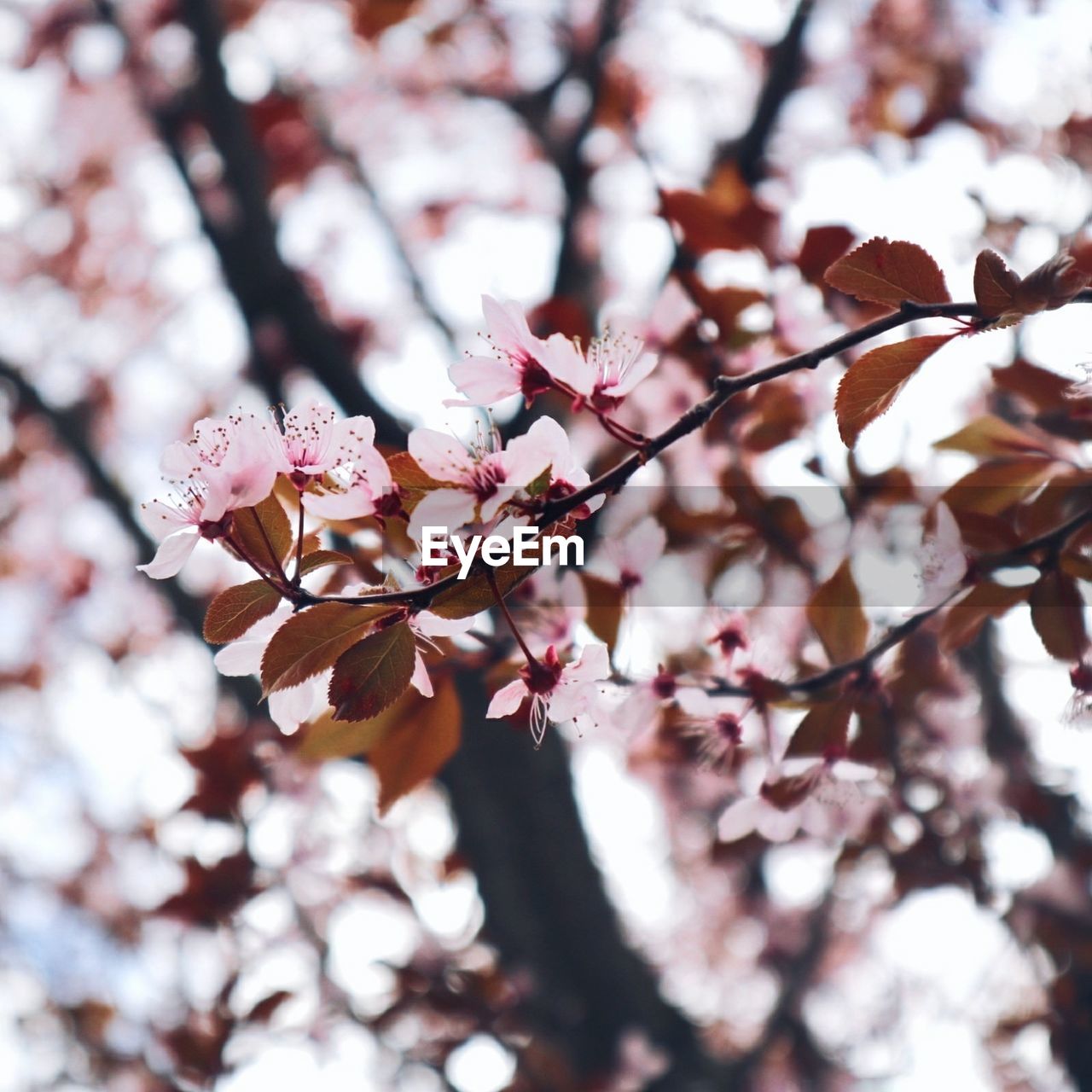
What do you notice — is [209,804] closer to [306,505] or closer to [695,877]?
[306,505]

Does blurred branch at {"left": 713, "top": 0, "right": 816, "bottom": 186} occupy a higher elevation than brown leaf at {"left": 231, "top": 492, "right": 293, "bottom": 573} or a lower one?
higher

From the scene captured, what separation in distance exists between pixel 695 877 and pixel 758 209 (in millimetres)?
3381

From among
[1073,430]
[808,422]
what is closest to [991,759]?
[808,422]

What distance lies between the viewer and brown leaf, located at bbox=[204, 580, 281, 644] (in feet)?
1.92

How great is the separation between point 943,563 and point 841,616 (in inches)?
3.7

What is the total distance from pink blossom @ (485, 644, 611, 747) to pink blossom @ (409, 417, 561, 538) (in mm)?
137

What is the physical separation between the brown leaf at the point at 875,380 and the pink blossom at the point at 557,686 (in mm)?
212

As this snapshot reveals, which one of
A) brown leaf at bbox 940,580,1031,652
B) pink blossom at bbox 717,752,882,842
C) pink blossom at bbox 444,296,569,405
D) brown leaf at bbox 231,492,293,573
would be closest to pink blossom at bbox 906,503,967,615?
brown leaf at bbox 940,580,1031,652

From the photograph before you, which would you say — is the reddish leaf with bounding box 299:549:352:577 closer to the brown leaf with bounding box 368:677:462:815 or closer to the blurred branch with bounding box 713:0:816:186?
the brown leaf with bounding box 368:677:462:815

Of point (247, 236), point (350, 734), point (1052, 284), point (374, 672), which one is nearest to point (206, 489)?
point (374, 672)

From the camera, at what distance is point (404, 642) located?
580 millimetres

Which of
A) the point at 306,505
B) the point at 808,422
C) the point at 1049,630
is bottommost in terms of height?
the point at 1049,630

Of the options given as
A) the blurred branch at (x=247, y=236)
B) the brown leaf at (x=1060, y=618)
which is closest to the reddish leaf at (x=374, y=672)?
the brown leaf at (x=1060, y=618)

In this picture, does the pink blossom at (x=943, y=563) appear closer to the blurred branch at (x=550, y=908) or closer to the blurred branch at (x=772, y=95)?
the blurred branch at (x=550, y=908)
